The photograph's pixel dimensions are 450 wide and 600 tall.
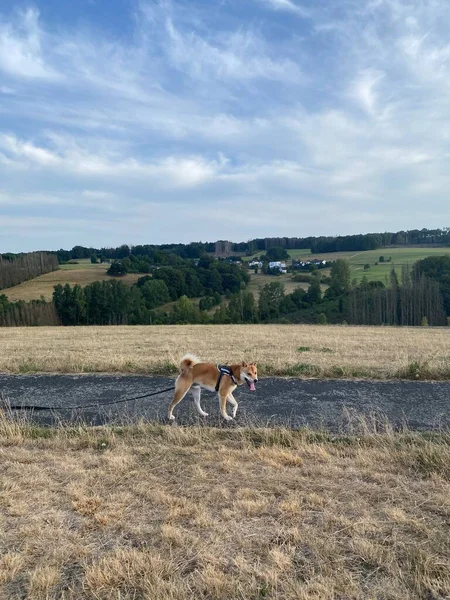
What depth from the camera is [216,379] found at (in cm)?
705

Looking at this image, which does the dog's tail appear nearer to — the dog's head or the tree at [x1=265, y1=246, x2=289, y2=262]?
the dog's head

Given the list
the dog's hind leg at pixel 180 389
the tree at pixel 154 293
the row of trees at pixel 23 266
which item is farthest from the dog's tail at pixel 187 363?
the row of trees at pixel 23 266

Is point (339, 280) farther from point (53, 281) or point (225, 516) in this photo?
point (225, 516)

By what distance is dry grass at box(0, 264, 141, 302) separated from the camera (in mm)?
78000

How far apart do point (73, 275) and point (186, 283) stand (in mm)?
25903

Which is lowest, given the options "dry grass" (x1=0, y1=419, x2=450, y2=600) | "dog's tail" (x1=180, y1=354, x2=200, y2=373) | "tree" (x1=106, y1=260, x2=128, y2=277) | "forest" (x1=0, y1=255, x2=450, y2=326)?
"forest" (x1=0, y1=255, x2=450, y2=326)

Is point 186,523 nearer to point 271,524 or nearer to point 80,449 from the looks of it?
point 271,524

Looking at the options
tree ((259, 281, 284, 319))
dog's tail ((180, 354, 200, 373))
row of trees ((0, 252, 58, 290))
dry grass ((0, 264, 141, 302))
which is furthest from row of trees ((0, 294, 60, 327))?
dog's tail ((180, 354, 200, 373))

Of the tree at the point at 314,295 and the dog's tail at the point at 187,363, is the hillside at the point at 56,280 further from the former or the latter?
the dog's tail at the point at 187,363

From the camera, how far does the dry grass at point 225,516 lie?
305 cm

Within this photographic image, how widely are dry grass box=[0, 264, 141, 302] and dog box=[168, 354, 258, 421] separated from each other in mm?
73166

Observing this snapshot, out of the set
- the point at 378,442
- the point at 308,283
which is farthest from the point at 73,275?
the point at 378,442

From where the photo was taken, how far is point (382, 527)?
146 inches

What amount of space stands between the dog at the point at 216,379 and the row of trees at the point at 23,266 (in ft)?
304
